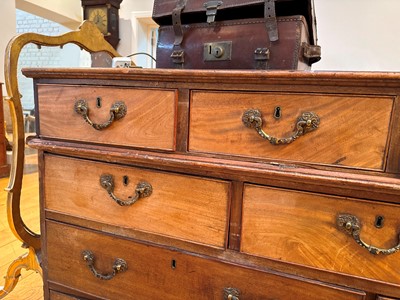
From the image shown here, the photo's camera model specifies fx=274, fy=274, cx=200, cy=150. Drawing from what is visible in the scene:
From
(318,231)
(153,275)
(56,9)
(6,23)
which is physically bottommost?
(153,275)

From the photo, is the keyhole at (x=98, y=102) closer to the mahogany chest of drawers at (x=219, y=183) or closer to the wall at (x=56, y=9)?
the mahogany chest of drawers at (x=219, y=183)

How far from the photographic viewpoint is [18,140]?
81 centimetres

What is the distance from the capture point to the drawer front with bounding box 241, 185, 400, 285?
1.58ft

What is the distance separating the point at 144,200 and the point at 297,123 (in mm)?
376

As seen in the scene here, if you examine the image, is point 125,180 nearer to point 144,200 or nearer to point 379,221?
point 144,200

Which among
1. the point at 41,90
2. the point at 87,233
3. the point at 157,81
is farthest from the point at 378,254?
the point at 41,90

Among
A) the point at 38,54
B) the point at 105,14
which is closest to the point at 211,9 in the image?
the point at 105,14

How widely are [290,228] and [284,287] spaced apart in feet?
0.41

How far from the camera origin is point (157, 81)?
1.90 ft

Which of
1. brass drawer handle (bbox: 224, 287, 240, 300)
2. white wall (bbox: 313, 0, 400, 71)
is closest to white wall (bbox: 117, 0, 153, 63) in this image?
white wall (bbox: 313, 0, 400, 71)

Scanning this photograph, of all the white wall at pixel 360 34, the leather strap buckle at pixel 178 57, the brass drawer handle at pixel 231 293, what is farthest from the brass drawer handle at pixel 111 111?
the white wall at pixel 360 34

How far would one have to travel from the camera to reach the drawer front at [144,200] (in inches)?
23.0

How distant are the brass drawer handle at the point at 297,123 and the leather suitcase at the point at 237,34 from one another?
21 centimetres

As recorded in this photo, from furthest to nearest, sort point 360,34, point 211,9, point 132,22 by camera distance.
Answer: point 132,22, point 360,34, point 211,9
